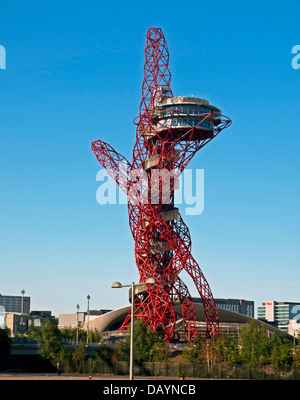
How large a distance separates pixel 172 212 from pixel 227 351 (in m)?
39.3

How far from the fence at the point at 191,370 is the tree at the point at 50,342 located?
1039 cm

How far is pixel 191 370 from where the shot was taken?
8731cm

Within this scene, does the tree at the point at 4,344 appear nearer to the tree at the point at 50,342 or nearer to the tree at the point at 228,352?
the tree at the point at 50,342

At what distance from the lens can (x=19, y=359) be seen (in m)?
120

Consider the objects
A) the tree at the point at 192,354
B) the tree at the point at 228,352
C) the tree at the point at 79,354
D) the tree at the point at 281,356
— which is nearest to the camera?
the tree at the point at 281,356

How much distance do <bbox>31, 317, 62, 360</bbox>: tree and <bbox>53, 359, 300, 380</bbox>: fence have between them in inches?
409

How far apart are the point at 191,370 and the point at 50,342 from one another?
1154 inches

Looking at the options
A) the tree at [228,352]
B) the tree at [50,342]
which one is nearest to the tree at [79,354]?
the tree at [50,342]

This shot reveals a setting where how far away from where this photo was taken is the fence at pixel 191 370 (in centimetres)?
8302

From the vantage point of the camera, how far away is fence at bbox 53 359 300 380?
83.0 metres

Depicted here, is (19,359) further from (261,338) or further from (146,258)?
(261,338)

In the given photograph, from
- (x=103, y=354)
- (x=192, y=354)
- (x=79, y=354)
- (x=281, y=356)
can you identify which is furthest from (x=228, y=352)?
(x=79, y=354)

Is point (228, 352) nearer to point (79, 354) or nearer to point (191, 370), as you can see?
point (191, 370)
